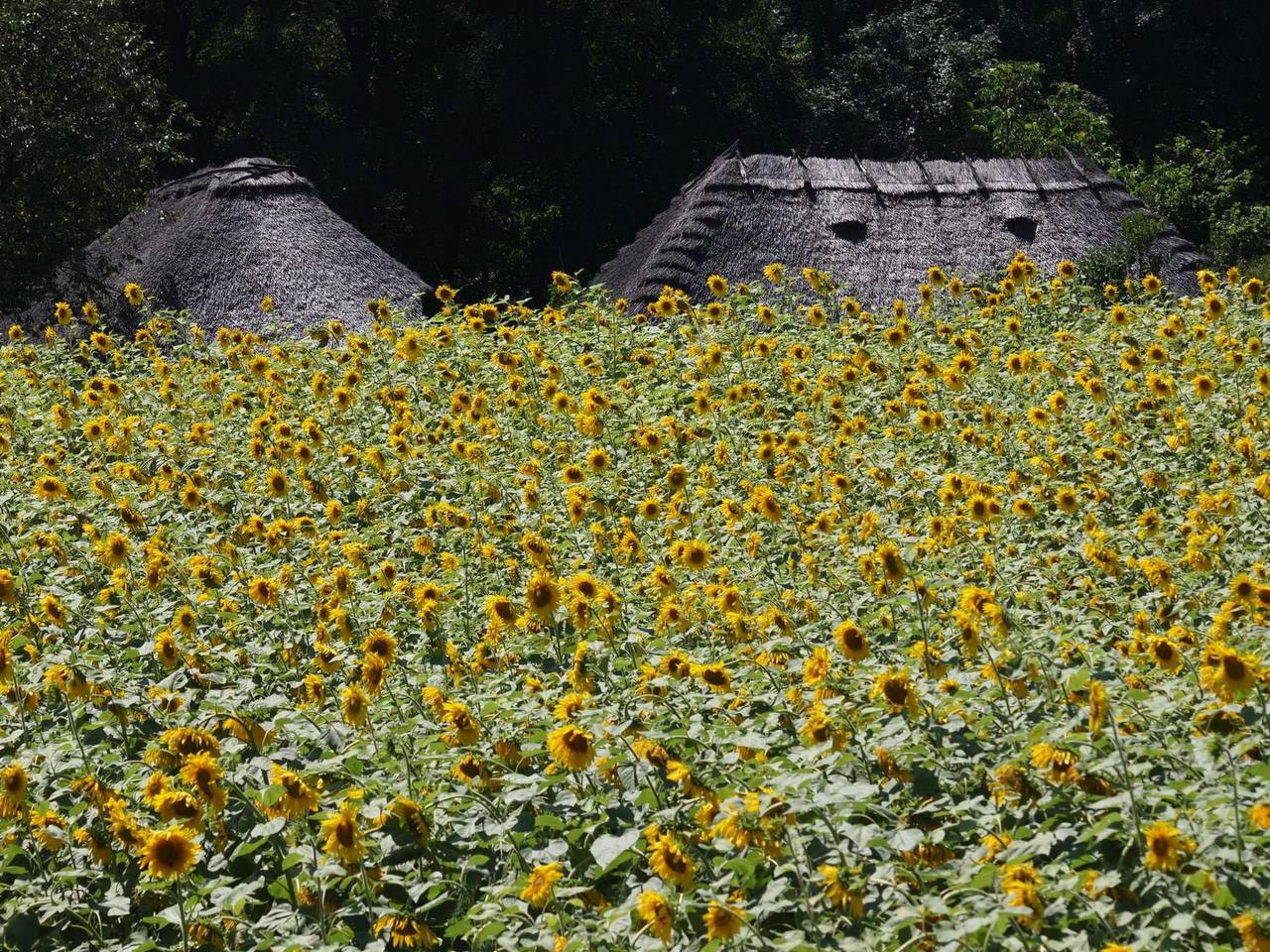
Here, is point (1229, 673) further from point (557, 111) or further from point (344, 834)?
point (557, 111)

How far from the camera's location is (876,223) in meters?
12.5

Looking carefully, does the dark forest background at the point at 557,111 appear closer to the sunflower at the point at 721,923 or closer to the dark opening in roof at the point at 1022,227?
the dark opening in roof at the point at 1022,227

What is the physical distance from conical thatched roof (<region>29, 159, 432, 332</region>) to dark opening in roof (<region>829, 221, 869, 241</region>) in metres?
3.44

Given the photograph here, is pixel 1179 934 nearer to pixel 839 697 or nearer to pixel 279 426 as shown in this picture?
pixel 839 697

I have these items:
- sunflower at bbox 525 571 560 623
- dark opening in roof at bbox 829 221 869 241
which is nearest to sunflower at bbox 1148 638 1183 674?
sunflower at bbox 525 571 560 623

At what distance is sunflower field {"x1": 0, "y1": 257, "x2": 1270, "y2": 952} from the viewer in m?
2.58

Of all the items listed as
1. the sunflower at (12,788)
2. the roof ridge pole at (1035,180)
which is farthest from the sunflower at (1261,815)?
the roof ridge pole at (1035,180)

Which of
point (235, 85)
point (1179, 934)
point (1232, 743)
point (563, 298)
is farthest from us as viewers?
point (235, 85)

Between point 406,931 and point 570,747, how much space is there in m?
0.44

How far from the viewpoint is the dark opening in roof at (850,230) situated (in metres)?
12.3

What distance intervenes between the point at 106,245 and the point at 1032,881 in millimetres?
12354

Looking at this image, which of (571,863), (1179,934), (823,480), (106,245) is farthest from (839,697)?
(106,245)

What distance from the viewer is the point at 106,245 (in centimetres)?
1326

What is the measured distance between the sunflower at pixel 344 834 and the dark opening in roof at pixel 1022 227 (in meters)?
10.9
